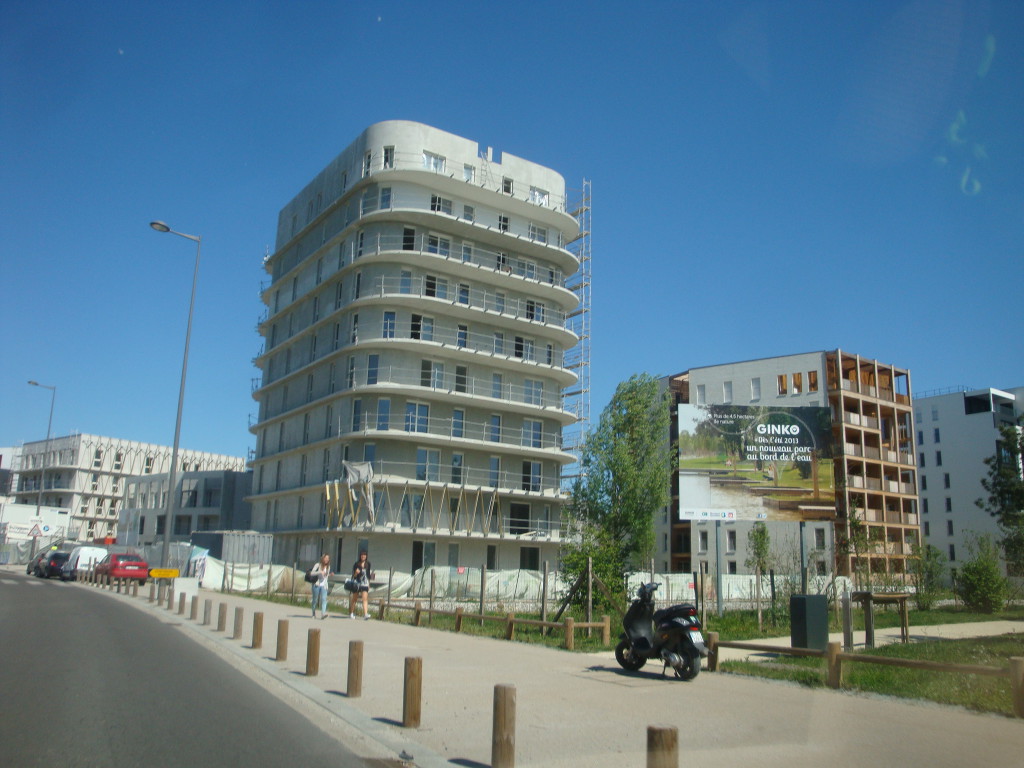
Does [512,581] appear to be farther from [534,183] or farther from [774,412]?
[534,183]

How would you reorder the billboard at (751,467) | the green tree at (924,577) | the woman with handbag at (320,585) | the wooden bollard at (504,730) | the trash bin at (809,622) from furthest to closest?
1. the green tree at (924,577)
2. the billboard at (751,467)
3. the woman with handbag at (320,585)
4. the trash bin at (809,622)
5. the wooden bollard at (504,730)

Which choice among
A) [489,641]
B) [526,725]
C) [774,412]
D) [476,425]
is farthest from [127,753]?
[476,425]

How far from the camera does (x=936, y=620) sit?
25719 millimetres

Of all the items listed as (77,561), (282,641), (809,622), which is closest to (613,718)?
(282,641)

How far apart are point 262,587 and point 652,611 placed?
2861cm

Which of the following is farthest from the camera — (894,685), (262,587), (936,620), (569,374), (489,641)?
(569,374)

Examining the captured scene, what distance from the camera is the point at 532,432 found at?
52375 millimetres

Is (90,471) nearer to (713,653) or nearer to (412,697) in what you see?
(713,653)

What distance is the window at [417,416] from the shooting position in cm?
4756

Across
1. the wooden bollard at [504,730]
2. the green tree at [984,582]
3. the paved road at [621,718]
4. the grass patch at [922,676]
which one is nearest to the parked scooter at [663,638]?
the paved road at [621,718]

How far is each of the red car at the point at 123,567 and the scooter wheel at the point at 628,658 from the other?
33816 millimetres

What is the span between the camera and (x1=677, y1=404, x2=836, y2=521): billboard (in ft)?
87.8

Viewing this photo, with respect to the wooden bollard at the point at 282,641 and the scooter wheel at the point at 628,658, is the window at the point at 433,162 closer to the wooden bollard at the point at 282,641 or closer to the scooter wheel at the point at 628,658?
the wooden bollard at the point at 282,641

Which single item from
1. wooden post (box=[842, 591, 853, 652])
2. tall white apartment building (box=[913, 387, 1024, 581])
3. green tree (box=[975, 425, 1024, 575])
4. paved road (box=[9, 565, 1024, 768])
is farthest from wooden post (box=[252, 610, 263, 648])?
tall white apartment building (box=[913, 387, 1024, 581])
